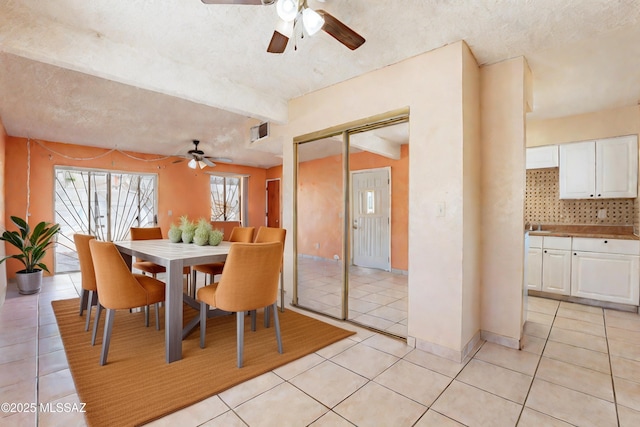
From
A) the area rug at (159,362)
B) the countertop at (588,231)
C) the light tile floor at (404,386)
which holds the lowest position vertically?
the light tile floor at (404,386)

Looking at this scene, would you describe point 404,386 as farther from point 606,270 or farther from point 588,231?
point 588,231

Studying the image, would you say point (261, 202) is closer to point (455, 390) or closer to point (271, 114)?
point (271, 114)

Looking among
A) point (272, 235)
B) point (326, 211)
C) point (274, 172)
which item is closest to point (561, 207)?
point (326, 211)

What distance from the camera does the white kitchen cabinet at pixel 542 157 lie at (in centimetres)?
415

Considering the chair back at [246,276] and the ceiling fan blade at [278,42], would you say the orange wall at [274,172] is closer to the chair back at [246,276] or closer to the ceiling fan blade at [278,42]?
the chair back at [246,276]

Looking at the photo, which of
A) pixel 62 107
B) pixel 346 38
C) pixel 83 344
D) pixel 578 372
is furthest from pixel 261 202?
pixel 578 372

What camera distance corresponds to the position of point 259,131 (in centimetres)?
464

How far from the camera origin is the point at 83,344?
2.58 m

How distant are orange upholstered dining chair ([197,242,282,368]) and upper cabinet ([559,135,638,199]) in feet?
13.7

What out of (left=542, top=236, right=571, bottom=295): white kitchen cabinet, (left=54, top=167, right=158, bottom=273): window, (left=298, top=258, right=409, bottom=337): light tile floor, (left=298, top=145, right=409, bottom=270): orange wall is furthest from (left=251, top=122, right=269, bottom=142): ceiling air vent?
(left=542, top=236, right=571, bottom=295): white kitchen cabinet

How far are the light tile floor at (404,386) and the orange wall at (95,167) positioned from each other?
137 inches

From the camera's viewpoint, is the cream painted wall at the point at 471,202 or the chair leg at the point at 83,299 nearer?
the cream painted wall at the point at 471,202

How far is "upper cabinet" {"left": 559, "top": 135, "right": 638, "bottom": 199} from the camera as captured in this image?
370cm

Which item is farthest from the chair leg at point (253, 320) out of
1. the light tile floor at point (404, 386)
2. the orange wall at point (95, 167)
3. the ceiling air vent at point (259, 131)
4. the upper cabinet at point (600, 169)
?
the orange wall at point (95, 167)
